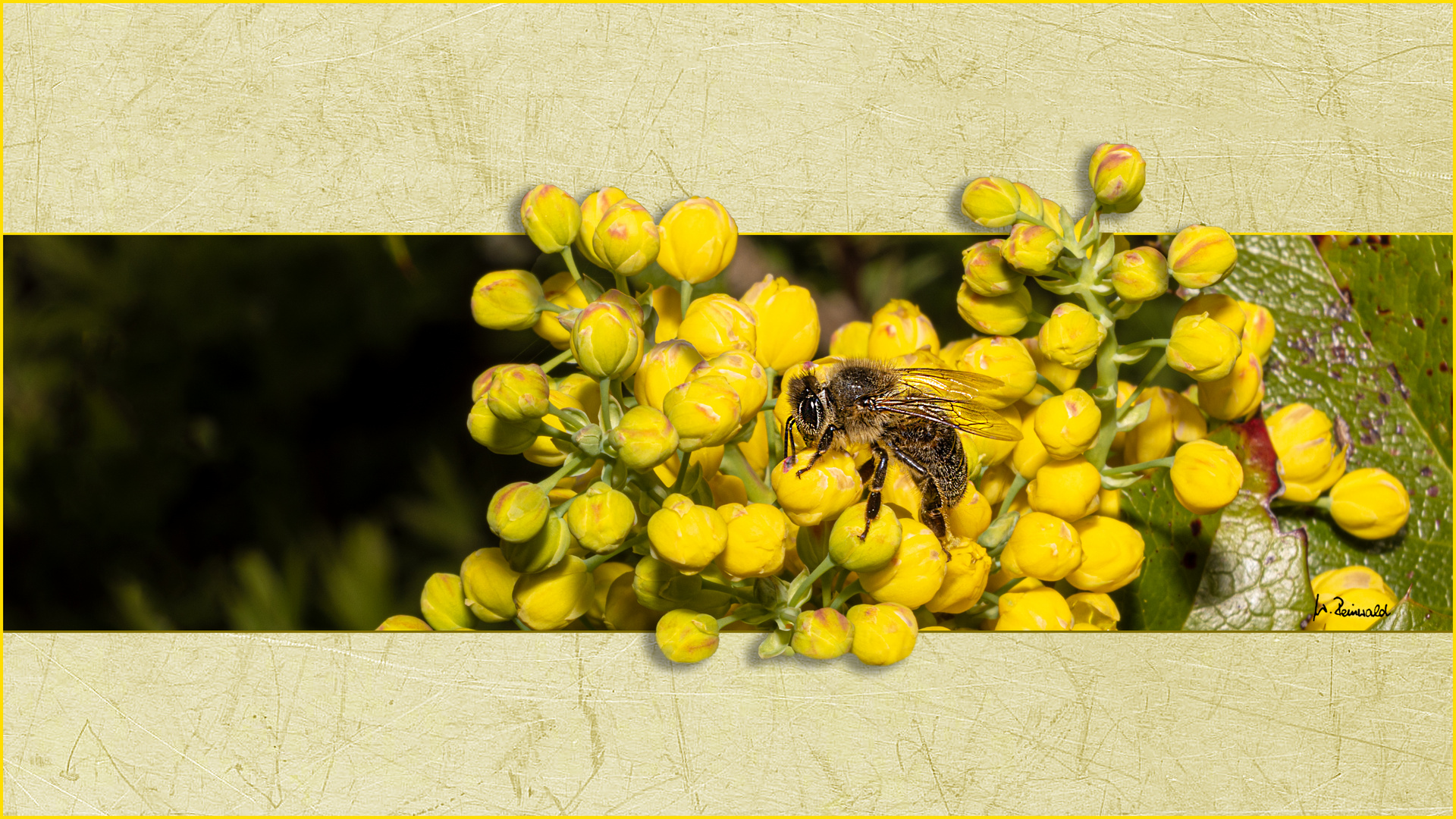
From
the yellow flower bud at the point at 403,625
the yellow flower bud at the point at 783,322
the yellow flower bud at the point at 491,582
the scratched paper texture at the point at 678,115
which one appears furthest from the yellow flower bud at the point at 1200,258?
the yellow flower bud at the point at 403,625

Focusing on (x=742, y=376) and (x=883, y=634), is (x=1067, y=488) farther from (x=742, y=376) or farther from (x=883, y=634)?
(x=742, y=376)

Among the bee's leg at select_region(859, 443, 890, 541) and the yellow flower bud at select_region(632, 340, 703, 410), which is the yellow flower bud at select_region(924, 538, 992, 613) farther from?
the yellow flower bud at select_region(632, 340, 703, 410)

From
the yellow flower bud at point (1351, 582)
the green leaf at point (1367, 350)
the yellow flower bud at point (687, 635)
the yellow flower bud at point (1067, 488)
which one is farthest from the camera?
the green leaf at point (1367, 350)

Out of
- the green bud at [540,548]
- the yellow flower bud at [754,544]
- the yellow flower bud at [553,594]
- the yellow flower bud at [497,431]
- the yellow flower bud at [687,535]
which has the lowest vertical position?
the yellow flower bud at [553,594]

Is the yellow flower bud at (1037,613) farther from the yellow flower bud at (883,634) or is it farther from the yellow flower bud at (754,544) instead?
the yellow flower bud at (754,544)

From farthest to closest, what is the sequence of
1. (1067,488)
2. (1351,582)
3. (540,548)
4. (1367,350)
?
1. (1367,350)
2. (1351,582)
3. (1067,488)
4. (540,548)

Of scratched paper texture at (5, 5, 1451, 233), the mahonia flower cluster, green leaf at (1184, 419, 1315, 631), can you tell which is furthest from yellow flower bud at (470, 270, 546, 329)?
green leaf at (1184, 419, 1315, 631)

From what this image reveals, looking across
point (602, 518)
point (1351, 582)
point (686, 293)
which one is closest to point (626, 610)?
point (602, 518)
